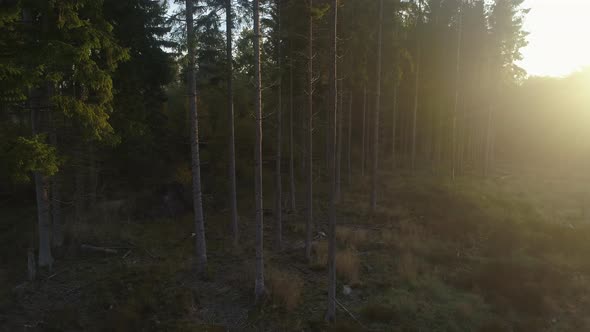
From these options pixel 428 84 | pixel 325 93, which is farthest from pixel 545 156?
pixel 325 93

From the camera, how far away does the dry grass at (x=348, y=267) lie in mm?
12555

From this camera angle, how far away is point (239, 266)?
1382cm

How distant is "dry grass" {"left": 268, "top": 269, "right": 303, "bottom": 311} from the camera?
10.7 m

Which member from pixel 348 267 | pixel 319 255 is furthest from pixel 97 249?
pixel 348 267

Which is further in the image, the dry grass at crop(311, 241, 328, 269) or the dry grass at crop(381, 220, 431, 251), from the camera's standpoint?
the dry grass at crop(381, 220, 431, 251)

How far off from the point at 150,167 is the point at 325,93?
10.9m

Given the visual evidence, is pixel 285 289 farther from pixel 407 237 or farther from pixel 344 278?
pixel 407 237

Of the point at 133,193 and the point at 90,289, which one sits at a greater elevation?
the point at 133,193

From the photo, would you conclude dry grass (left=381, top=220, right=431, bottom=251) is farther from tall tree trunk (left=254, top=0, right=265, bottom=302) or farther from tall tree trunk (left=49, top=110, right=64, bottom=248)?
tall tree trunk (left=49, top=110, right=64, bottom=248)

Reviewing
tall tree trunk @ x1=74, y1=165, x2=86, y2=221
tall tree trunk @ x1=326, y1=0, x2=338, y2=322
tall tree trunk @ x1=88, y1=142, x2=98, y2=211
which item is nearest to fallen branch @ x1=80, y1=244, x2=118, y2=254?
tall tree trunk @ x1=74, y1=165, x2=86, y2=221

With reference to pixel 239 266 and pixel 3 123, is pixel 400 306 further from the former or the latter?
pixel 3 123

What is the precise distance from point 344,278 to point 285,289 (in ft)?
8.17

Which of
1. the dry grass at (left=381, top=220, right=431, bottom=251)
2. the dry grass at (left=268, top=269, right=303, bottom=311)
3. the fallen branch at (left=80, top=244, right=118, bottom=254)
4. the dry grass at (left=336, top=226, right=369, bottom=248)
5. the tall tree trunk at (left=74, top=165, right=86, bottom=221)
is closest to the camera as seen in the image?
the dry grass at (left=268, top=269, right=303, bottom=311)

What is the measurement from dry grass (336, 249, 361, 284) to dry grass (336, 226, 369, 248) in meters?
2.03
